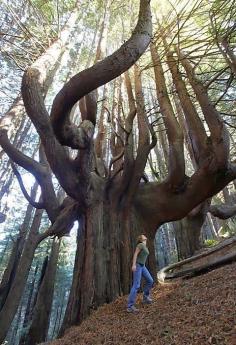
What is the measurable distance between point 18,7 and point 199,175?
9.61 meters

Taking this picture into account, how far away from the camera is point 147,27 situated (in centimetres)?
416

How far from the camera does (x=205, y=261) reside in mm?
7473

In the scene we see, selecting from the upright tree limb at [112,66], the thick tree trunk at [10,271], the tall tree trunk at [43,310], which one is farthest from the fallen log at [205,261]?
the thick tree trunk at [10,271]

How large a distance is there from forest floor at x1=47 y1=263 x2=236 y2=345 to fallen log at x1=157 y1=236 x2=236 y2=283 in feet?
3.36

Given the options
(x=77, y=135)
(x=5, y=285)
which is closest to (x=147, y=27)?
(x=77, y=135)

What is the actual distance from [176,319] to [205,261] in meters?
3.89

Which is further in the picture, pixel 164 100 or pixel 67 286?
pixel 67 286

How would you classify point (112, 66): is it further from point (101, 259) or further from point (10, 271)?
point (10, 271)

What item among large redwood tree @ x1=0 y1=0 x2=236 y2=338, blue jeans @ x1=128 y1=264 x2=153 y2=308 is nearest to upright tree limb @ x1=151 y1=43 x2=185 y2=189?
large redwood tree @ x1=0 y1=0 x2=236 y2=338

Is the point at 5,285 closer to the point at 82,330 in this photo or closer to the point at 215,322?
the point at 82,330

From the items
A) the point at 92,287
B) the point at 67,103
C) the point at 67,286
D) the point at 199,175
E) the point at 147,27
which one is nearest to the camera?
the point at 147,27

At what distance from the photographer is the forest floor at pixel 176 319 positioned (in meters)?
3.13

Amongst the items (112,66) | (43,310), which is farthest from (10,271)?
(112,66)

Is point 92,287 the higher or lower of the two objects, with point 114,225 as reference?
→ lower
